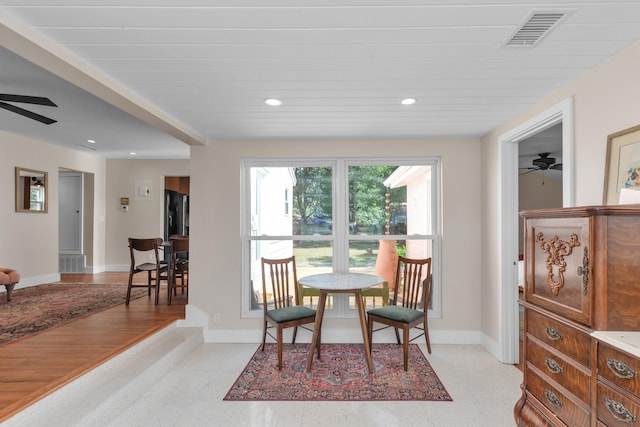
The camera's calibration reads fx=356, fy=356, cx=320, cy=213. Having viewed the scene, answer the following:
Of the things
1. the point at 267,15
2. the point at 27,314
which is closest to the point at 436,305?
the point at 267,15

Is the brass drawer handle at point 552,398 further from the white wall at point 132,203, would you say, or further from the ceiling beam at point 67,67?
the white wall at point 132,203

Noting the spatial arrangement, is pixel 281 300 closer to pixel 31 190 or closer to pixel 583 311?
pixel 583 311

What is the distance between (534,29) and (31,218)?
6.69 metres

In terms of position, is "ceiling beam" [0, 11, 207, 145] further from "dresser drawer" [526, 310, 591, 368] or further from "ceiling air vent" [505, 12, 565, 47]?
"dresser drawer" [526, 310, 591, 368]

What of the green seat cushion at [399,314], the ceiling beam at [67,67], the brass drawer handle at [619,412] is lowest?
the green seat cushion at [399,314]

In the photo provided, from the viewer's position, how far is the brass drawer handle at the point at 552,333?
1623 millimetres

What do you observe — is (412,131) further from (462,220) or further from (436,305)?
(436,305)

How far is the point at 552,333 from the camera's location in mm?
1664

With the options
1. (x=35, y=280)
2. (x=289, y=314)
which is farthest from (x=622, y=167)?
(x=35, y=280)

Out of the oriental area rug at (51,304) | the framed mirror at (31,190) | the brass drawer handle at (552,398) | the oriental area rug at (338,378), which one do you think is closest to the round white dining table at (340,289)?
the oriental area rug at (338,378)

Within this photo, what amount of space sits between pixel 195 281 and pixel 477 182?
10.9ft

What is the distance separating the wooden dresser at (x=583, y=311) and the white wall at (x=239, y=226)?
2.14m

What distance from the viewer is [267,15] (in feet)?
5.07

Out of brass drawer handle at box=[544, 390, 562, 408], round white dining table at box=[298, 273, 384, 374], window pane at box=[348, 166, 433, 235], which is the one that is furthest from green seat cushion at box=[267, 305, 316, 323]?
brass drawer handle at box=[544, 390, 562, 408]
